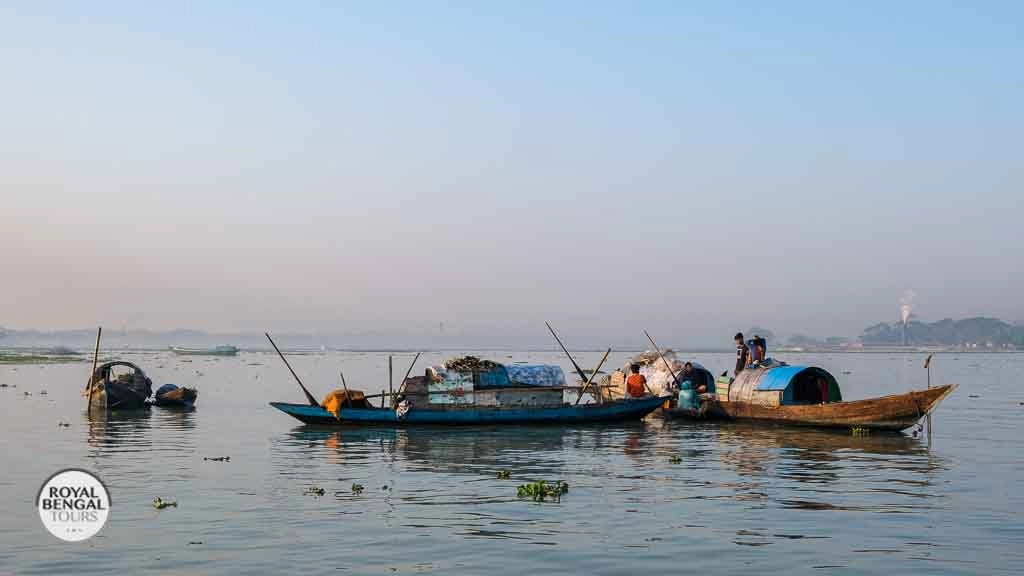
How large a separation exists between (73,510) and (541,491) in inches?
389

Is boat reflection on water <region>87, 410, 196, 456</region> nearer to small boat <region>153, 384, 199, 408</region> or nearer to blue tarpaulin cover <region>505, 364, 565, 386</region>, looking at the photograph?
small boat <region>153, 384, 199, 408</region>

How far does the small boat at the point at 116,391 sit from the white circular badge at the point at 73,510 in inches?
1263

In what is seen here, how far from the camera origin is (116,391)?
50.9 meters

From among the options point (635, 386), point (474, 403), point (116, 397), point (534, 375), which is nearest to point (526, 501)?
point (474, 403)

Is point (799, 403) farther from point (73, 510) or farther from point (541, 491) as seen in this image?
point (73, 510)

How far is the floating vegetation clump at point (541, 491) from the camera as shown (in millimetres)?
22091

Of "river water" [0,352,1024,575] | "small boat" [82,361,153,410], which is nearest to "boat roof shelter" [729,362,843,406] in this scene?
"river water" [0,352,1024,575]

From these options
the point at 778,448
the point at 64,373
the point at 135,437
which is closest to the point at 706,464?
the point at 778,448

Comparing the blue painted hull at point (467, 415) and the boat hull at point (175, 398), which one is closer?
the blue painted hull at point (467, 415)

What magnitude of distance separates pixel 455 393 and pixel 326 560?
25321 mm

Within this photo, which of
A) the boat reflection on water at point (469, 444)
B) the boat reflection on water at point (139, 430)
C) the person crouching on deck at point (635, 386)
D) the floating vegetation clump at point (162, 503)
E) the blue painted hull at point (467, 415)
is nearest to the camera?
the floating vegetation clump at point (162, 503)

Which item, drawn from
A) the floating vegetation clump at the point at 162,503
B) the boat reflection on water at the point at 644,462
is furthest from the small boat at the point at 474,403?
the floating vegetation clump at the point at 162,503

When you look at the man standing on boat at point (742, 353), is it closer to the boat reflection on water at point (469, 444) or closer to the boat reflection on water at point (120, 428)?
the boat reflection on water at point (469, 444)

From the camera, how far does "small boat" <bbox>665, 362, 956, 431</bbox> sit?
3625 cm
